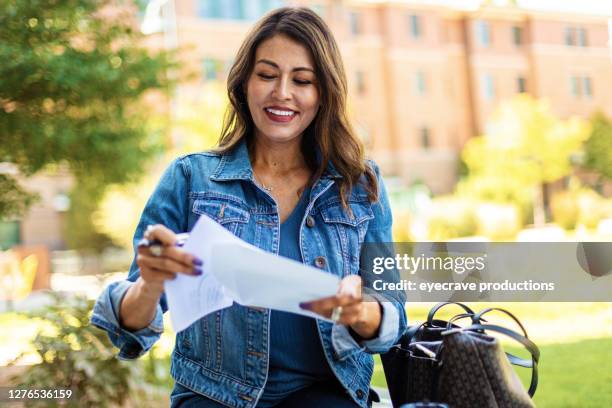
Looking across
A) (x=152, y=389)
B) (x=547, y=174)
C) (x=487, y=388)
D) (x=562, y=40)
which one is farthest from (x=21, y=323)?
(x=562, y=40)

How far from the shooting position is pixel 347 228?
131 centimetres

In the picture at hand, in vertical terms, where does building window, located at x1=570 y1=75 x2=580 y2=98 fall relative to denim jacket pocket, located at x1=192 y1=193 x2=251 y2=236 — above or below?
above

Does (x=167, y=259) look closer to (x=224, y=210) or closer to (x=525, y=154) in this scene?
(x=224, y=210)

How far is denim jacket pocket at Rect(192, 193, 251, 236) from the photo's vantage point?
1.25 metres

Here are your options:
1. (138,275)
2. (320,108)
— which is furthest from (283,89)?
(138,275)

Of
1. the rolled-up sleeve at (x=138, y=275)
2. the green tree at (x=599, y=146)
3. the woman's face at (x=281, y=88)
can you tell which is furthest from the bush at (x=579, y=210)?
the rolled-up sleeve at (x=138, y=275)

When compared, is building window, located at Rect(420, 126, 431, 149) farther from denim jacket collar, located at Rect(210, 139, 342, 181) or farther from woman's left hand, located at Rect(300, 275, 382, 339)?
woman's left hand, located at Rect(300, 275, 382, 339)

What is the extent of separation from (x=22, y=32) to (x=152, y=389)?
6.95ft

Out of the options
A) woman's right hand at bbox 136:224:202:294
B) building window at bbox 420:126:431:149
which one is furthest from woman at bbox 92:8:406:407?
building window at bbox 420:126:431:149

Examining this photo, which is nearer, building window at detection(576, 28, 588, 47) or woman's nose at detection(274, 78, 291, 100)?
woman's nose at detection(274, 78, 291, 100)

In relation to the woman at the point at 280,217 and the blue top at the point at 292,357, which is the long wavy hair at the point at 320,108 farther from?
the blue top at the point at 292,357

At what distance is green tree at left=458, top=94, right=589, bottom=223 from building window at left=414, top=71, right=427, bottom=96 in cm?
244

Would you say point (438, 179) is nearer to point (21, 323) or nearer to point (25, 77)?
point (21, 323)

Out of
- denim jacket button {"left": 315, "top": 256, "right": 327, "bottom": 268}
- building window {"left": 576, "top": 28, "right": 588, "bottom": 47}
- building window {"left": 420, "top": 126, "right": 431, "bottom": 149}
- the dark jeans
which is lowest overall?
the dark jeans
